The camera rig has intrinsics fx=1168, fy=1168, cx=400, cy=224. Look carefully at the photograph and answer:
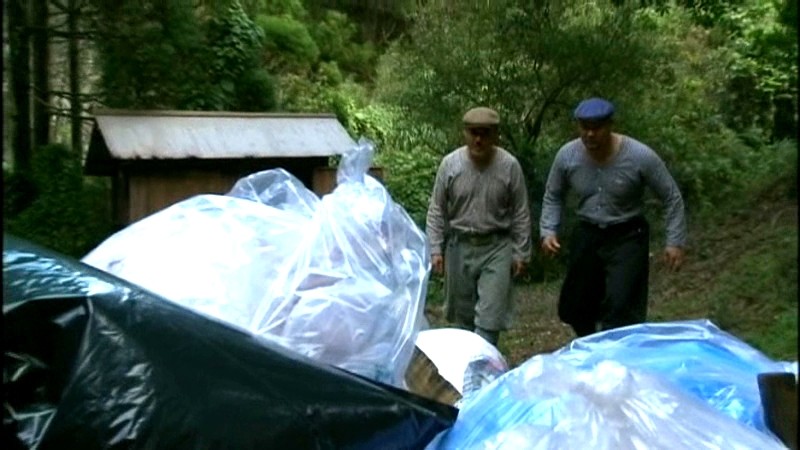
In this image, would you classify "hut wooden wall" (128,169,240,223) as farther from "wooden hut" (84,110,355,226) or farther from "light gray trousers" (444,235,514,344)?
"light gray trousers" (444,235,514,344)

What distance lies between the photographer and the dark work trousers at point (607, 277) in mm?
5461

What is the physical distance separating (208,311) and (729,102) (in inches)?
560

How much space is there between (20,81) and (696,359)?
9.71 metres

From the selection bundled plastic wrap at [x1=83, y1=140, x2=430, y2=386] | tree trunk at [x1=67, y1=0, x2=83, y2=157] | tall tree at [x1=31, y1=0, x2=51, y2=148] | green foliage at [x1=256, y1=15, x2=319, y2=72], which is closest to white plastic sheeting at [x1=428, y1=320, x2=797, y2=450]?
bundled plastic wrap at [x1=83, y1=140, x2=430, y2=386]

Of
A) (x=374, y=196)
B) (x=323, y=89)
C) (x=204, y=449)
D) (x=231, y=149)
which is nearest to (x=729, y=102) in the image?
(x=323, y=89)

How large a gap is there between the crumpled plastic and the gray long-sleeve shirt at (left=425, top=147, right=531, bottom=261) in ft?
4.73

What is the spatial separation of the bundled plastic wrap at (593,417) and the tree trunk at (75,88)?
9553mm

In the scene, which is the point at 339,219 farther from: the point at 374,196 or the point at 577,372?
the point at 577,372

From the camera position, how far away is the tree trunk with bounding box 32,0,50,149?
461 inches

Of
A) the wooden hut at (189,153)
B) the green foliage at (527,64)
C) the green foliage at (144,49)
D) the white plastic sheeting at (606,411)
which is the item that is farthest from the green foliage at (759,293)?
the green foliage at (144,49)

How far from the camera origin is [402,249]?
393 centimetres

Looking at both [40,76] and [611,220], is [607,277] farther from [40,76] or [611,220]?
[40,76]

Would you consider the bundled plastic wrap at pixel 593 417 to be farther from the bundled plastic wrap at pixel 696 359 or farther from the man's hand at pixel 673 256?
the man's hand at pixel 673 256

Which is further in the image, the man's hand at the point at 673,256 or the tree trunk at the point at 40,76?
the tree trunk at the point at 40,76
